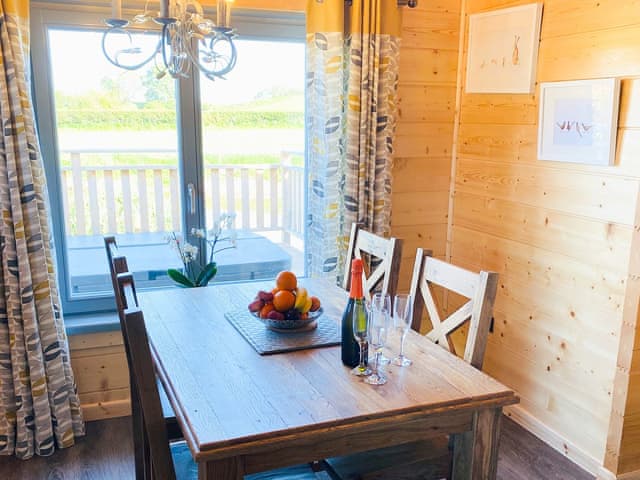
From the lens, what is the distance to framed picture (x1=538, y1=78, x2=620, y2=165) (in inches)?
91.3

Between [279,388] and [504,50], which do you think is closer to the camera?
[279,388]

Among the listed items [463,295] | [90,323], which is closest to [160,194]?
[90,323]

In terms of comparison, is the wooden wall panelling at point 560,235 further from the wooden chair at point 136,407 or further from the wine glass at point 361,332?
the wooden chair at point 136,407

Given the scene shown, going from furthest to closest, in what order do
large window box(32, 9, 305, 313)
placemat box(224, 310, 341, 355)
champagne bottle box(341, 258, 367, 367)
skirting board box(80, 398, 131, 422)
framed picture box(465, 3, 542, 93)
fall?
skirting board box(80, 398, 131, 422) → large window box(32, 9, 305, 313) → framed picture box(465, 3, 542, 93) → placemat box(224, 310, 341, 355) → champagne bottle box(341, 258, 367, 367)

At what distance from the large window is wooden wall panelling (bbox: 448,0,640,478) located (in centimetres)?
102

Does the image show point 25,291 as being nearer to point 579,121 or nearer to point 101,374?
point 101,374

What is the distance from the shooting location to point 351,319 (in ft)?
5.36

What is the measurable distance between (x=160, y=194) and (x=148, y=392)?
196cm

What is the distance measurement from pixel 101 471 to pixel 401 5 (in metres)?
2.57

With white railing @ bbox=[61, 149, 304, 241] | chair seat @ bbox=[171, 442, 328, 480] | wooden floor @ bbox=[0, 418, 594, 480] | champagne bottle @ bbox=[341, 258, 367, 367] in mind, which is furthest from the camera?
white railing @ bbox=[61, 149, 304, 241]

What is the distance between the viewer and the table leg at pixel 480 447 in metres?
1.58

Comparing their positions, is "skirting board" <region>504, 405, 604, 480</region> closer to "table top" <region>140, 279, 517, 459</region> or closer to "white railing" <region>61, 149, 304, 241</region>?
"table top" <region>140, 279, 517, 459</region>

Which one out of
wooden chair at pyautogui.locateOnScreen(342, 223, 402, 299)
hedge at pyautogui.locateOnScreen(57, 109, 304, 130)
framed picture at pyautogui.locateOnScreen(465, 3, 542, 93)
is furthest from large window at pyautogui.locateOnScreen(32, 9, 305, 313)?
framed picture at pyautogui.locateOnScreen(465, 3, 542, 93)

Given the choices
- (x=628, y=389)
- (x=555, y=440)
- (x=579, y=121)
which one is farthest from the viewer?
(x=555, y=440)
